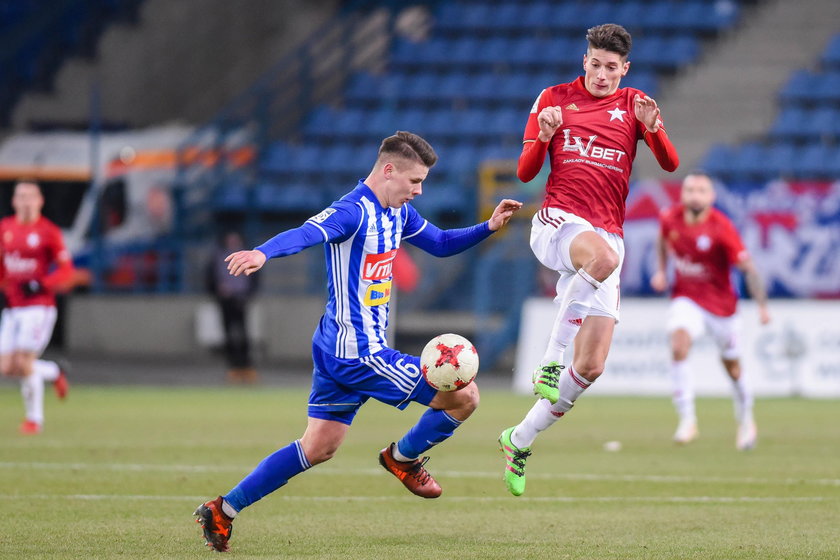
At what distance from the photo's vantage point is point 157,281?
87.2ft

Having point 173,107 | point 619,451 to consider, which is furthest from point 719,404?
point 173,107

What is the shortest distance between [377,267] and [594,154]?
1589 millimetres

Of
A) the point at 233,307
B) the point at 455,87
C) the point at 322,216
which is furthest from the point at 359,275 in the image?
the point at 455,87

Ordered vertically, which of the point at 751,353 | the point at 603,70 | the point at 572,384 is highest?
the point at 603,70

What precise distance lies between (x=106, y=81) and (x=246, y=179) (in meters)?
5.42

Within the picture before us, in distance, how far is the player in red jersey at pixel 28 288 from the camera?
1416 cm

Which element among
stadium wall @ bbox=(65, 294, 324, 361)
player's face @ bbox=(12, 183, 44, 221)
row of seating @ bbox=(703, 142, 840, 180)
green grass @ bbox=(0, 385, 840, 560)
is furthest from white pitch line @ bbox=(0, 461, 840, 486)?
row of seating @ bbox=(703, 142, 840, 180)

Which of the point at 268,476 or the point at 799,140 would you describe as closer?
the point at 268,476

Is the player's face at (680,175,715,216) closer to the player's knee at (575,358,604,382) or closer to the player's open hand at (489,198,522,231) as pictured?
the player's knee at (575,358,604,382)

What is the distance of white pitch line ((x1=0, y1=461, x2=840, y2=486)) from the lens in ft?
34.1

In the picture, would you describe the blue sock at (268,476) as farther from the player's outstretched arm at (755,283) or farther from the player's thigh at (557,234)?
the player's outstretched arm at (755,283)

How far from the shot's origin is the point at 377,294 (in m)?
7.63

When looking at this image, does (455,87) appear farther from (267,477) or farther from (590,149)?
(267,477)

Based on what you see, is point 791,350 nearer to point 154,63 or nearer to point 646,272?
point 646,272
